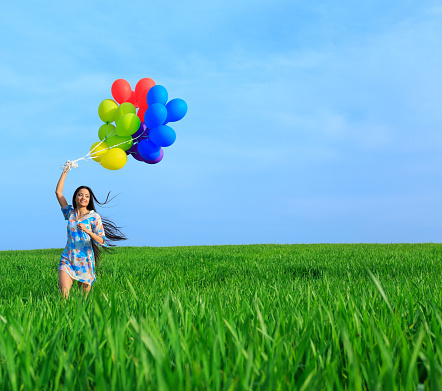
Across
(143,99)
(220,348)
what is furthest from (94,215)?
(220,348)

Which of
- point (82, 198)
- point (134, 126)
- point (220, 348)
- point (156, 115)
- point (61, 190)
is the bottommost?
point (220, 348)

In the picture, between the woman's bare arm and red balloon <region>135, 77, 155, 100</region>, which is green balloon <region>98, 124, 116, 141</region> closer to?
red balloon <region>135, 77, 155, 100</region>

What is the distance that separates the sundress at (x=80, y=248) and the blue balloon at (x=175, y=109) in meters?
2.50

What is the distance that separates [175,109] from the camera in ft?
24.8

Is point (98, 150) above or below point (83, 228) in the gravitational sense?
above

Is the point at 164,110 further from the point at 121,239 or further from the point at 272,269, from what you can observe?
the point at 272,269

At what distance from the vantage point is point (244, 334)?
5.03 feet

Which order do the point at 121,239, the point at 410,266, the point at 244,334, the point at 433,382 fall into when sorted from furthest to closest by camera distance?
1. the point at 410,266
2. the point at 121,239
3. the point at 244,334
4. the point at 433,382

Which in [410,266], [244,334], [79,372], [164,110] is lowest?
[79,372]

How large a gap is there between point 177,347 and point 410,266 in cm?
830

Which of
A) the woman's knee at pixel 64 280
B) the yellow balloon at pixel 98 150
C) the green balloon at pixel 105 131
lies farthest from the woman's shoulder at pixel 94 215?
the green balloon at pixel 105 131

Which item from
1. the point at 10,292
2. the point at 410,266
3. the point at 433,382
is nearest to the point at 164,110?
the point at 10,292

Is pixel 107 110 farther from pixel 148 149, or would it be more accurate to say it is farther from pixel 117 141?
pixel 148 149

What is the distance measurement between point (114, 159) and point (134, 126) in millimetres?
682
